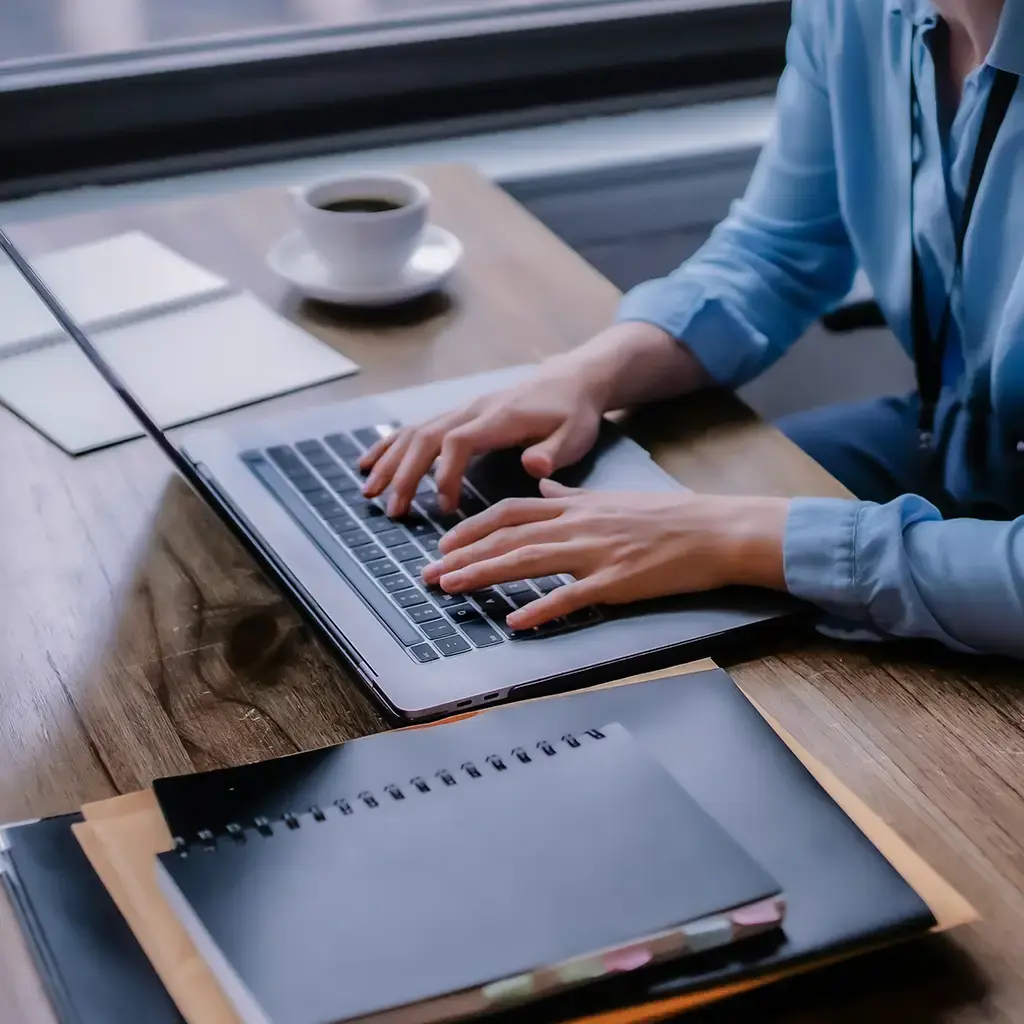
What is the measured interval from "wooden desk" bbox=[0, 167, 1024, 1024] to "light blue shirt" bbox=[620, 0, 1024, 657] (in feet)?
0.28

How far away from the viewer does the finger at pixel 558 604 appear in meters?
0.77

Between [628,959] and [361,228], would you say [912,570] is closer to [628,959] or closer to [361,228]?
[628,959]

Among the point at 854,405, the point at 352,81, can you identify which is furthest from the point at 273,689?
the point at 352,81

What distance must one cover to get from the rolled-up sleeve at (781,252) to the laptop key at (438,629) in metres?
0.41

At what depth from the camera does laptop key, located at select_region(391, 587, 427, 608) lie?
0.79m

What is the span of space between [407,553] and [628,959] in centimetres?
36

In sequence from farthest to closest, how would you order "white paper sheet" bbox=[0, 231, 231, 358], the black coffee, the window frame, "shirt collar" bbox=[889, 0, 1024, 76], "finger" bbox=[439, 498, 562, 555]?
the window frame
the black coffee
"white paper sheet" bbox=[0, 231, 231, 358]
"shirt collar" bbox=[889, 0, 1024, 76]
"finger" bbox=[439, 498, 562, 555]

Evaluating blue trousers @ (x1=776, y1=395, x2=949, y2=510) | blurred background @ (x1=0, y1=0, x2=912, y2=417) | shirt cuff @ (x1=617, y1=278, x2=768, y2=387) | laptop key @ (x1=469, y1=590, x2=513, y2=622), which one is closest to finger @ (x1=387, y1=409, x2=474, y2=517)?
laptop key @ (x1=469, y1=590, x2=513, y2=622)

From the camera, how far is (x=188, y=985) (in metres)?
0.53

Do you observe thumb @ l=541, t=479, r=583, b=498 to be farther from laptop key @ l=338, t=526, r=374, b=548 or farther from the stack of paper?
the stack of paper

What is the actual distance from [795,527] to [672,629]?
0.11 m

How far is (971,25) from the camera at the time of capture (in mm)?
1029

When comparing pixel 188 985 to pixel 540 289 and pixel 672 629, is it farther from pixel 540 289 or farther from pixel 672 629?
pixel 540 289

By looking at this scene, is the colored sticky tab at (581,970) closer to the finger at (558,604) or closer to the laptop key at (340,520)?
the finger at (558,604)
